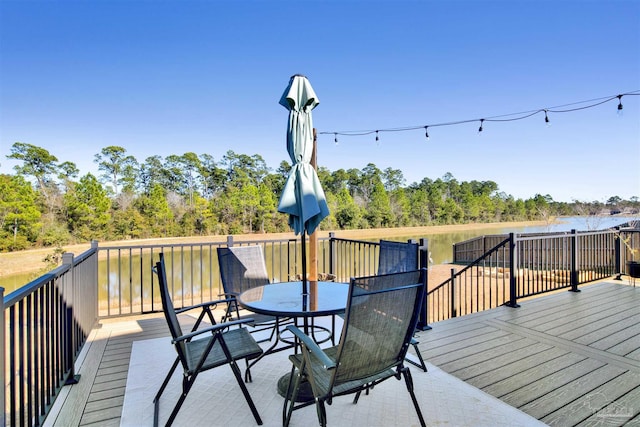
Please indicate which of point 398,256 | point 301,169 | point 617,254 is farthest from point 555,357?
point 617,254

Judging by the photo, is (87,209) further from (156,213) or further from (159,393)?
(159,393)

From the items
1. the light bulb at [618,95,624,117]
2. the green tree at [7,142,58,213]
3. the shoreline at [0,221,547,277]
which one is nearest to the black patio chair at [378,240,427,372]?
the shoreline at [0,221,547,277]

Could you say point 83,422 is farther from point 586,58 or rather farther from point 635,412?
point 586,58

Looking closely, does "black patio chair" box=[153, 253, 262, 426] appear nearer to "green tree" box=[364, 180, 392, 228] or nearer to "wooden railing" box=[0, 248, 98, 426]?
"wooden railing" box=[0, 248, 98, 426]

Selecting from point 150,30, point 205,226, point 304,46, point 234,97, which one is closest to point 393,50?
point 304,46

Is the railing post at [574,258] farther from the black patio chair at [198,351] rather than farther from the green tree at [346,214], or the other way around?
the green tree at [346,214]

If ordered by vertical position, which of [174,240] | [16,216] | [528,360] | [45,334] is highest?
[16,216]

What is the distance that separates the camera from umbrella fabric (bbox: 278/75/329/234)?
2.54 metres

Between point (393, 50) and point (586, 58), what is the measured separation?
15.9 ft

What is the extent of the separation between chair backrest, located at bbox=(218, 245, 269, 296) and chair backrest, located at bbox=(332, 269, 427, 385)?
198 cm

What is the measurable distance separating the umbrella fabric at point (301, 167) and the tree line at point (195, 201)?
11.3 metres

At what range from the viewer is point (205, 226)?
24750 millimetres

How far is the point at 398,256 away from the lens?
3123 mm

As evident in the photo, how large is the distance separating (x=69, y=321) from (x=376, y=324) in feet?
7.91
